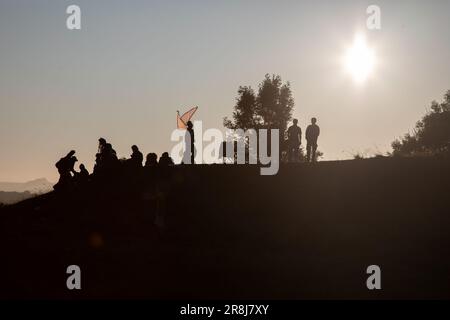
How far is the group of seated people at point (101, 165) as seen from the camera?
2640 centimetres

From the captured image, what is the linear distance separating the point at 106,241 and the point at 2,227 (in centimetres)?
515

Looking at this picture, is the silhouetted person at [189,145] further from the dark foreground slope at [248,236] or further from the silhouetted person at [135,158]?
the silhouetted person at [135,158]

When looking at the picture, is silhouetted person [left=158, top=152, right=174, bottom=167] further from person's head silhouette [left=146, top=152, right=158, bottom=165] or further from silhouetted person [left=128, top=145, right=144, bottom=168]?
silhouetted person [left=128, top=145, right=144, bottom=168]

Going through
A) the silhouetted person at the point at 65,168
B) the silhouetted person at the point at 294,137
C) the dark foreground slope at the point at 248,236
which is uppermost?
the silhouetted person at the point at 294,137

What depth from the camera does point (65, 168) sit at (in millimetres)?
26422

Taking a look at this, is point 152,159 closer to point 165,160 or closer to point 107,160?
point 165,160

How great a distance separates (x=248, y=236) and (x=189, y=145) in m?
6.54

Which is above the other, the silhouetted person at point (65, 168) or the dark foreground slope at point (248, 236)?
the silhouetted person at point (65, 168)

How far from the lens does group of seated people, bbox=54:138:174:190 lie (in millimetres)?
26405

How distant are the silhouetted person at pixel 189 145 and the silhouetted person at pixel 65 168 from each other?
4.96 meters

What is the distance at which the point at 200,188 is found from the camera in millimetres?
28344

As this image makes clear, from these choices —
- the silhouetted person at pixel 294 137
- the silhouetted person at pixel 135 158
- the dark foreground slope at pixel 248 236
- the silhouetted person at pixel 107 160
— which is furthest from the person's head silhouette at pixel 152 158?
the silhouetted person at pixel 294 137

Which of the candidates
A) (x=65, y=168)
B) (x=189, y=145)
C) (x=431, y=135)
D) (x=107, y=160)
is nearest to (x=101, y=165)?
(x=107, y=160)
